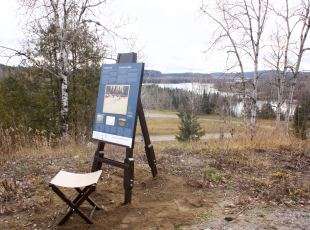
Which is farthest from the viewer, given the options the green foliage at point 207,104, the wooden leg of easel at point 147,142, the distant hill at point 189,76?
the green foliage at point 207,104

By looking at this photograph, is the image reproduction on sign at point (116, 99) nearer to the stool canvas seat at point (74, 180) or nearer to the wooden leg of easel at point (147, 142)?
the wooden leg of easel at point (147, 142)

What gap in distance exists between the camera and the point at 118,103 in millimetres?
6051

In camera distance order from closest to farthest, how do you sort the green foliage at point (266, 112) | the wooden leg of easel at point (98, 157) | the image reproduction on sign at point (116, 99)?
→ 1. the image reproduction on sign at point (116, 99)
2. the wooden leg of easel at point (98, 157)
3. the green foliage at point (266, 112)

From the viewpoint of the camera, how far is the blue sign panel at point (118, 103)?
5801mm

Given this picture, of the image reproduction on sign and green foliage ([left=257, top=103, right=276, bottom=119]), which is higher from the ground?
the image reproduction on sign

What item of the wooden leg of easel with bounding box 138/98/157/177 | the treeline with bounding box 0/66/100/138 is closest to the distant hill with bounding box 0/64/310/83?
the treeline with bounding box 0/66/100/138

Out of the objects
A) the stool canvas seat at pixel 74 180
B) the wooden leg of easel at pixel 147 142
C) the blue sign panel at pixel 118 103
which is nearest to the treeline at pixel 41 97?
the wooden leg of easel at pixel 147 142

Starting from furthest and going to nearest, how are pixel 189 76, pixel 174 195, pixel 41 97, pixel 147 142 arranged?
pixel 189 76 → pixel 41 97 → pixel 147 142 → pixel 174 195

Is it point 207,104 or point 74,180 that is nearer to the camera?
point 74,180

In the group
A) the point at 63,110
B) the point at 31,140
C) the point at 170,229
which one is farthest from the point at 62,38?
the point at 170,229

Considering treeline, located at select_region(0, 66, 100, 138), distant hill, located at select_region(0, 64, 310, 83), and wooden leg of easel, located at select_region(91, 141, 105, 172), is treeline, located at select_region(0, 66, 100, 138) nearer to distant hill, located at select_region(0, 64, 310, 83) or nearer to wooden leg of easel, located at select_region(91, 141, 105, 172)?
distant hill, located at select_region(0, 64, 310, 83)

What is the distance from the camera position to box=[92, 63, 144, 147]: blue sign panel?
228 inches

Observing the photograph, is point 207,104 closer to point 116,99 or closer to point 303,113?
point 303,113

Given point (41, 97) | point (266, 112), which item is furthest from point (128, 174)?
point (266, 112)
